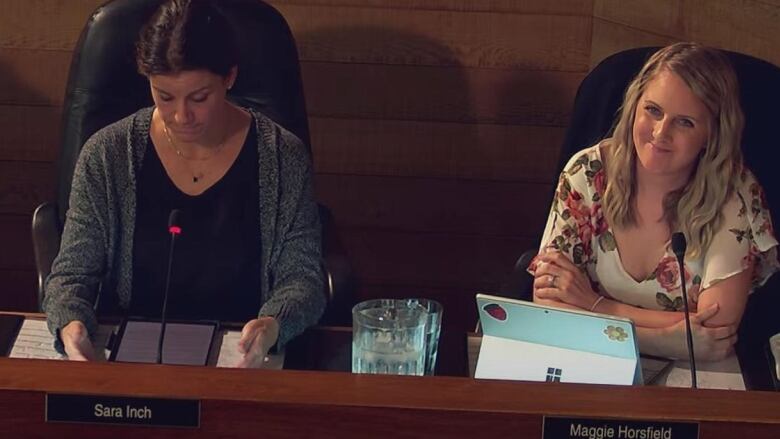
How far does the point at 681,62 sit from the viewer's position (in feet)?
7.38

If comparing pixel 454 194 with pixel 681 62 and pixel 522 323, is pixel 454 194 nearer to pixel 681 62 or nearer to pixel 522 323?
pixel 681 62

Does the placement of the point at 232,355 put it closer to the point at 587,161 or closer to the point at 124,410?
the point at 124,410

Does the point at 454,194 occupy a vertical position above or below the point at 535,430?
below

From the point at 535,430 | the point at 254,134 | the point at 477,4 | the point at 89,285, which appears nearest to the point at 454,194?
the point at 477,4

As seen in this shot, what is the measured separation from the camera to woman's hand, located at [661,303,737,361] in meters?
2.02

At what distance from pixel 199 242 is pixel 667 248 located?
85 cm

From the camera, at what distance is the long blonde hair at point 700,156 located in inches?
87.8

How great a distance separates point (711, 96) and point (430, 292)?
132 centimetres

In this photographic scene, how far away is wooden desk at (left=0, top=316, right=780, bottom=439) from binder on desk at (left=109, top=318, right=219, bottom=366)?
0.46m

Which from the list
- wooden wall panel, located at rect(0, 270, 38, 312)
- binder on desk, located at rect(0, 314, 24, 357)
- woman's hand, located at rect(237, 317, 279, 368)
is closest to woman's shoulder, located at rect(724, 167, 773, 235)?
woman's hand, located at rect(237, 317, 279, 368)

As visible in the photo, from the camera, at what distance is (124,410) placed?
54.2 inches

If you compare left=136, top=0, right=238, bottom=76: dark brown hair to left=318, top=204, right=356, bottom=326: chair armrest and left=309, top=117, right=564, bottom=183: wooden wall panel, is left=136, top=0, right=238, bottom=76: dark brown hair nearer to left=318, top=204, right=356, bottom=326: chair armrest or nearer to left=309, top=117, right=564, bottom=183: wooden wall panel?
left=318, top=204, right=356, bottom=326: chair armrest

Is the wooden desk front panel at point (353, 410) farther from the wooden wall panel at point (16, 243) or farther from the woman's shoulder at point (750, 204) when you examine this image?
the wooden wall panel at point (16, 243)

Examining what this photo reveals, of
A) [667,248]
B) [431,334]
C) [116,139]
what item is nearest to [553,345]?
[431,334]
